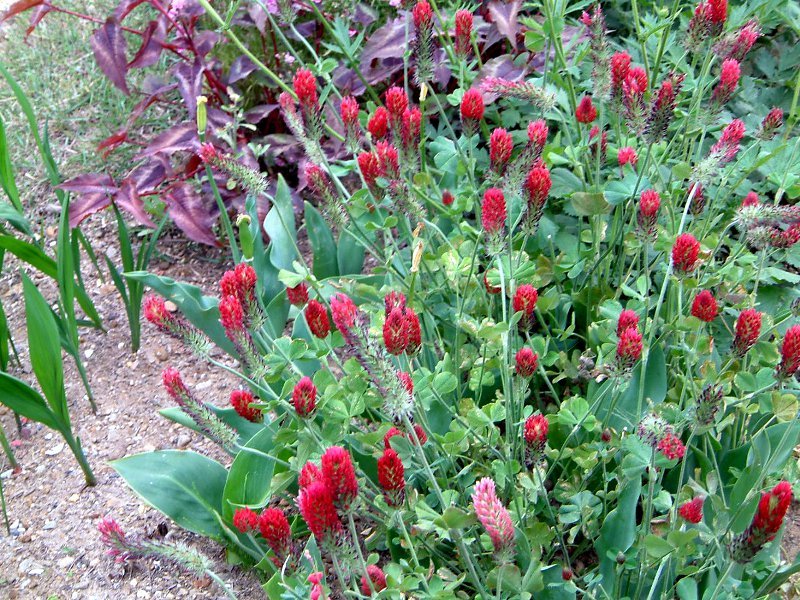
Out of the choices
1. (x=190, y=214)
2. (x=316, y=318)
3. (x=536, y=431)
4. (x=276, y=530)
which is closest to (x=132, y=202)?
(x=190, y=214)

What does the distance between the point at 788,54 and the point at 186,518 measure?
2.20m

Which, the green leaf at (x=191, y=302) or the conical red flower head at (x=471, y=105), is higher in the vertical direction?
the conical red flower head at (x=471, y=105)

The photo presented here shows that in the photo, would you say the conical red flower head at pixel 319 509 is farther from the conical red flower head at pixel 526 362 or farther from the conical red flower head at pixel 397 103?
the conical red flower head at pixel 397 103

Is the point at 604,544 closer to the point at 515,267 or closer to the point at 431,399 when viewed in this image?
the point at 431,399

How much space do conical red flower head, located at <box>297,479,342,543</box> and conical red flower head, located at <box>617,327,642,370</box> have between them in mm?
520

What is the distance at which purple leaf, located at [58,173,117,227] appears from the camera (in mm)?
2416

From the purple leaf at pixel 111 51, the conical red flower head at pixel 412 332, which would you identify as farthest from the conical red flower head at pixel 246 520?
the purple leaf at pixel 111 51

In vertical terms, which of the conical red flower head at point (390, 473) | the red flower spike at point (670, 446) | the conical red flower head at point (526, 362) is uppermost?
the conical red flower head at point (390, 473)

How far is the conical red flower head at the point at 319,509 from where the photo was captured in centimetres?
104

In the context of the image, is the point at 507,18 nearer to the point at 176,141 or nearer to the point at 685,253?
the point at 176,141

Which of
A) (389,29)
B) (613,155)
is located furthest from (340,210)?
(389,29)

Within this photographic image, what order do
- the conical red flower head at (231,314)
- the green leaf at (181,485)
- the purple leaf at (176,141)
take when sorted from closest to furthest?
the conical red flower head at (231,314) → the green leaf at (181,485) → the purple leaf at (176,141)

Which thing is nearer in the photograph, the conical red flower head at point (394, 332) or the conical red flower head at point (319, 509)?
the conical red flower head at point (319, 509)

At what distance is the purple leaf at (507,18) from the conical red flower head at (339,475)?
171cm
